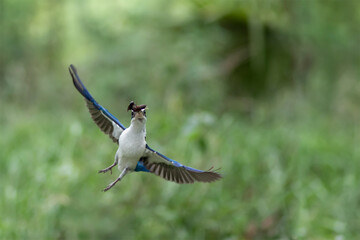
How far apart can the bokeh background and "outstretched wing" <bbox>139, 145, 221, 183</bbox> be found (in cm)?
112

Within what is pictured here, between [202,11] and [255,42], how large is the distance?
504 millimetres

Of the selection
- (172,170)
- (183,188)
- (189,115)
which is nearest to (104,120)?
(172,170)

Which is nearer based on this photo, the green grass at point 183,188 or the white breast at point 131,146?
the white breast at point 131,146

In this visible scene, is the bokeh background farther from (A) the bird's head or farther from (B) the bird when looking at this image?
(A) the bird's head

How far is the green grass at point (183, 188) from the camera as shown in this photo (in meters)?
2.36

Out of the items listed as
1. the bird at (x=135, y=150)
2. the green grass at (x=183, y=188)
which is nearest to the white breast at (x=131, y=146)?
the bird at (x=135, y=150)

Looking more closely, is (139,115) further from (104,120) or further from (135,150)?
(104,120)

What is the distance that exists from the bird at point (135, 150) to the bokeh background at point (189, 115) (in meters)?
1.14

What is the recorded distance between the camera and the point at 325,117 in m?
5.28

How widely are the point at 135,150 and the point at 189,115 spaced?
2682 mm

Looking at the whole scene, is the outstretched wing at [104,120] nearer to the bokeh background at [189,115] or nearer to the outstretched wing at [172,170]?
the outstretched wing at [172,170]

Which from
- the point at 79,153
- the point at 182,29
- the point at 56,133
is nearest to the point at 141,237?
the point at 79,153

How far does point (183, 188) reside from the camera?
8.56 feet

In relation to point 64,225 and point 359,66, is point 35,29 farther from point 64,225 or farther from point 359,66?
point 64,225
